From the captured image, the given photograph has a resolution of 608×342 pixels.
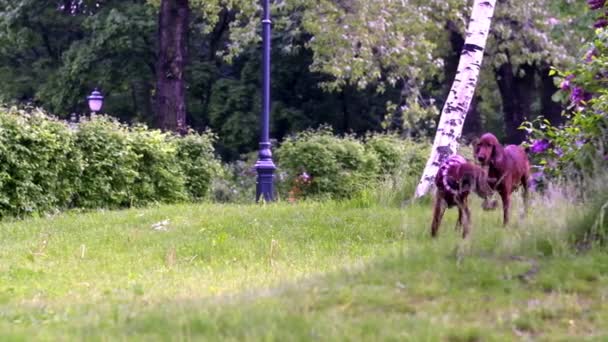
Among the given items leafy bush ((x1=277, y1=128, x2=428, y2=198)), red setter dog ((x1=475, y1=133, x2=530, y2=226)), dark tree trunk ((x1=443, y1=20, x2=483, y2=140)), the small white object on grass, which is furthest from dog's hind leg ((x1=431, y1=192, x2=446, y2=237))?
dark tree trunk ((x1=443, y1=20, x2=483, y2=140))

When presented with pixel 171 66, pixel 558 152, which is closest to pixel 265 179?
pixel 171 66

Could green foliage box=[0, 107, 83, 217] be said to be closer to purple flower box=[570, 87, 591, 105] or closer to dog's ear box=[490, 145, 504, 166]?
dog's ear box=[490, 145, 504, 166]

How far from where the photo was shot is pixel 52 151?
1523 cm

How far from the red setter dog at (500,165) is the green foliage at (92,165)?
8.00m

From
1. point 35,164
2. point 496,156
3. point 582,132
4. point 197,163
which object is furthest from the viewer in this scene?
point 197,163

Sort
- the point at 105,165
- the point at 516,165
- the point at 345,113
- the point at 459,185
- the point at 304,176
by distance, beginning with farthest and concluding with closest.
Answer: the point at 345,113
the point at 304,176
the point at 105,165
the point at 516,165
the point at 459,185

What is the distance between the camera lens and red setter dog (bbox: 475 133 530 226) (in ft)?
32.0

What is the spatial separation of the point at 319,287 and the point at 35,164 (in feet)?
30.7

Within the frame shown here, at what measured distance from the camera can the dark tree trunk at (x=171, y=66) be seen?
2183 cm

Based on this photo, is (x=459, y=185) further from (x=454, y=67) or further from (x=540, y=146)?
(x=454, y=67)

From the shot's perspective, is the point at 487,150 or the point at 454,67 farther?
the point at 454,67

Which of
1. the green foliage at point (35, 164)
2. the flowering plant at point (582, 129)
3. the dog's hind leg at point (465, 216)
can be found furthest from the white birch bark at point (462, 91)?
the green foliage at point (35, 164)

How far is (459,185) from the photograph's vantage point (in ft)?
30.4

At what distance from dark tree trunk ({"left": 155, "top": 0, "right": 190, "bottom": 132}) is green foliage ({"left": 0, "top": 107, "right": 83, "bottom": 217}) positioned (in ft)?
20.9
